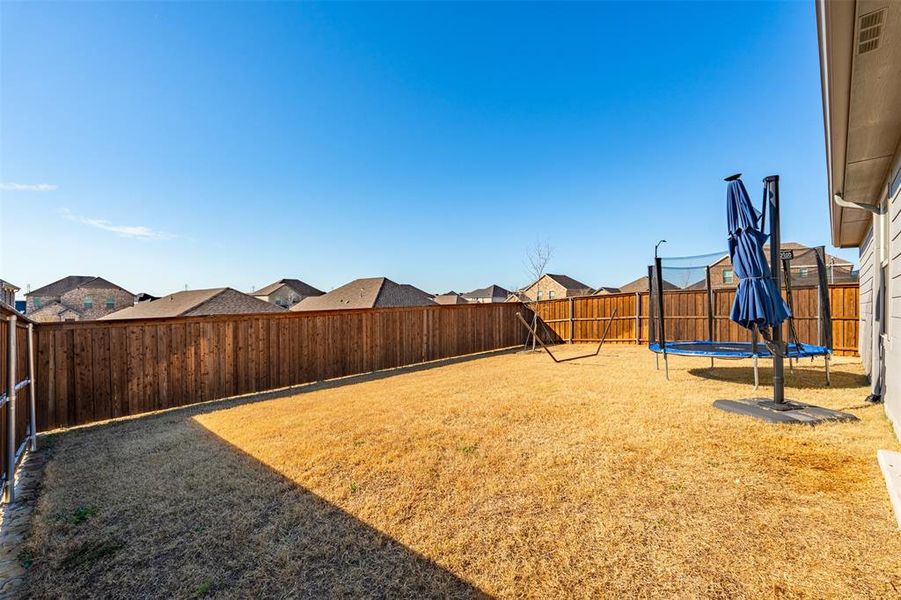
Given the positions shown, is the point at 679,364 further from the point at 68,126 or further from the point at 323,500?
the point at 68,126

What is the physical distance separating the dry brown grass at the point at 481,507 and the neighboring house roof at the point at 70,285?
136ft

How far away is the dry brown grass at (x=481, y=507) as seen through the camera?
5.39 ft

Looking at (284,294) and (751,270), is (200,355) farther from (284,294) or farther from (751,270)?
(284,294)

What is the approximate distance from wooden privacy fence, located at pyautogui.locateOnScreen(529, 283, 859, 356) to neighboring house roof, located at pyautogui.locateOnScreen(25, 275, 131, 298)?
41.6 meters

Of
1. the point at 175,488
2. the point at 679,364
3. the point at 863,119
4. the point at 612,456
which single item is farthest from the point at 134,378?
the point at 679,364

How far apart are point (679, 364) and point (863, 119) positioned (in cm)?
601

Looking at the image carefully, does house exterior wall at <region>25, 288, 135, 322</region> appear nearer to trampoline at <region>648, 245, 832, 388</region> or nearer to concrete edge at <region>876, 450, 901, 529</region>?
trampoline at <region>648, 245, 832, 388</region>

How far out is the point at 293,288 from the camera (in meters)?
41.3

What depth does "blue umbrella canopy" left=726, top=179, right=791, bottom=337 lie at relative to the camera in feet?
13.5

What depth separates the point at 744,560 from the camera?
66.0 inches

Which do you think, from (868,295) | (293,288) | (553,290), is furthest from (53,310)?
(868,295)

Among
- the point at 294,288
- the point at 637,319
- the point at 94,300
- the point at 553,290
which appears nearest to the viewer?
the point at 637,319

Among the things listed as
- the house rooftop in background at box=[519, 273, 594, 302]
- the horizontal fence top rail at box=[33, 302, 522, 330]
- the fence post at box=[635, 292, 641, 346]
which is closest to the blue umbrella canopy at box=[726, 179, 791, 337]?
the horizontal fence top rail at box=[33, 302, 522, 330]

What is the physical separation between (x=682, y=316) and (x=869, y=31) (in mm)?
10220
